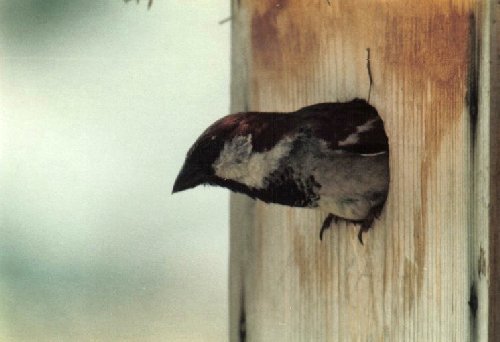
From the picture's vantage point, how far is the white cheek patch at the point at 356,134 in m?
0.98

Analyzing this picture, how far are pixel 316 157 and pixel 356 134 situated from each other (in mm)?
51

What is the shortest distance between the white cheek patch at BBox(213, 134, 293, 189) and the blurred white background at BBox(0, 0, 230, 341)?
20 cm

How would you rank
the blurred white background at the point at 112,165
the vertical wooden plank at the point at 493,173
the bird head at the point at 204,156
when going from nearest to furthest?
1. the vertical wooden plank at the point at 493,173
2. the bird head at the point at 204,156
3. the blurred white background at the point at 112,165

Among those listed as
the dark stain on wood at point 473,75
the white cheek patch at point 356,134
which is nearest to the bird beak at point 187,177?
the white cheek patch at point 356,134

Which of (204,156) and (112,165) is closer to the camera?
(204,156)

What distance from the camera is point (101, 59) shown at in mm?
1191

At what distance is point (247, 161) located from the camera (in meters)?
0.99

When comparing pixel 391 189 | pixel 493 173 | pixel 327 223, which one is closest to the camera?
pixel 493 173

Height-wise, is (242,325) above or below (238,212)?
below

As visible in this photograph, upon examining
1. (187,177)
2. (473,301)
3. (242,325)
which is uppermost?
(187,177)

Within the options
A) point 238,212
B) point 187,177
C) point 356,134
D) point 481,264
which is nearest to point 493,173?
point 481,264

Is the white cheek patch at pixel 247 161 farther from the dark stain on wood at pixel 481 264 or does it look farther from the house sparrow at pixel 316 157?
the dark stain on wood at pixel 481 264

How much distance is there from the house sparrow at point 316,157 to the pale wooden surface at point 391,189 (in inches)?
1.2

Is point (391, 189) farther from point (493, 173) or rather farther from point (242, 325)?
point (242, 325)
